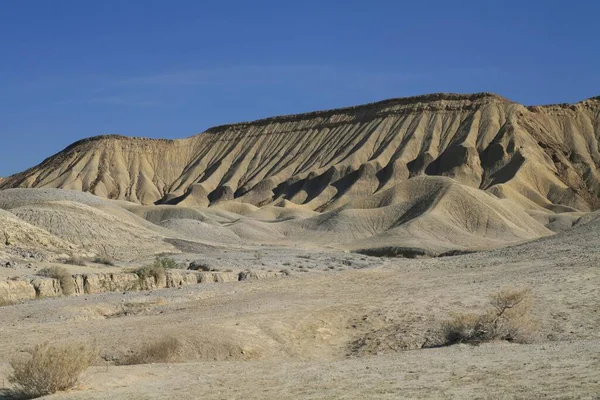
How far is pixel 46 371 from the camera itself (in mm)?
10781

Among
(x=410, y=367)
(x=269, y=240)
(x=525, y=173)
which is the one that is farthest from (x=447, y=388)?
(x=525, y=173)

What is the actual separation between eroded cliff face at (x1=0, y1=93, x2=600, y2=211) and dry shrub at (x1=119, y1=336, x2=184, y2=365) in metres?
84.6

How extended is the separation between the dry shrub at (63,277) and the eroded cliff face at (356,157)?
71.1m

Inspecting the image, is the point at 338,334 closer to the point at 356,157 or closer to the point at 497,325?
the point at 497,325

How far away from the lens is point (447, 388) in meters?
10.1

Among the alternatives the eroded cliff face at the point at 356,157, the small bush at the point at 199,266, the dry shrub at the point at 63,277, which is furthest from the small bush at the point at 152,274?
the eroded cliff face at the point at 356,157

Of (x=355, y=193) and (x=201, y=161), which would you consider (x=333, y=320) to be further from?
(x=201, y=161)

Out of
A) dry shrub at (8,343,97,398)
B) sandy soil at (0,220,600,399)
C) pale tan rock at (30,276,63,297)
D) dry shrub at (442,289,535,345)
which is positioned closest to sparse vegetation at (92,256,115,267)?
pale tan rock at (30,276,63,297)

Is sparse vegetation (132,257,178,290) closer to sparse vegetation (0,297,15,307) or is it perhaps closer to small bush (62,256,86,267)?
small bush (62,256,86,267)

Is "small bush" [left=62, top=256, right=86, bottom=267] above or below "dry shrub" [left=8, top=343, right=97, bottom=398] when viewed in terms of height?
above

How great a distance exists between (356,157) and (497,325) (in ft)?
348

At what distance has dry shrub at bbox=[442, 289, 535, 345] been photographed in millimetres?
14844

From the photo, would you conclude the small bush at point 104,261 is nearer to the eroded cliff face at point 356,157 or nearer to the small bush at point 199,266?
the small bush at point 199,266

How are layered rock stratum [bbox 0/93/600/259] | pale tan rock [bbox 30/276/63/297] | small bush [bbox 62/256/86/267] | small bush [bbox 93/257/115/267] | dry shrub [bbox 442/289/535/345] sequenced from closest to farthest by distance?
dry shrub [bbox 442/289/535/345] → pale tan rock [bbox 30/276/63/297] → small bush [bbox 62/256/86/267] → small bush [bbox 93/257/115/267] → layered rock stratum [bbox 0/93/600/259]
